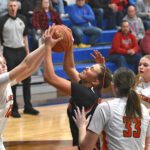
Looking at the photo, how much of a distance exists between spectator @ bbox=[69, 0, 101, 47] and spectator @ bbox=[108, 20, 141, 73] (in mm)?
855

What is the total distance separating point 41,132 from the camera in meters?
7.12

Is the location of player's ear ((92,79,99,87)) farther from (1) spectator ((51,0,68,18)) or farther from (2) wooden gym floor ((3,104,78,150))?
(1) spectator ((51,0,68,18))

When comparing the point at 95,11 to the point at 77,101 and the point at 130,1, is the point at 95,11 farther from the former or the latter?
the point at 77,101

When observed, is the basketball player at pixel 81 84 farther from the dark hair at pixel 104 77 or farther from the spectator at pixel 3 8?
the spectator at pixel 3 8

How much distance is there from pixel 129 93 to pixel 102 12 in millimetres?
8727

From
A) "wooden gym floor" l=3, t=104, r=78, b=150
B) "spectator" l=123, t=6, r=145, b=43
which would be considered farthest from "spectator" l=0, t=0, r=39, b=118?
"spectator" l=123, t=6, r=145, b=43

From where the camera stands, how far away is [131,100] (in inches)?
122

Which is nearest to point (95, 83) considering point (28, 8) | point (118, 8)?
point (28, 8)

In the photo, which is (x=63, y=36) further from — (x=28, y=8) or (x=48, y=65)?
(x=28, y=8)

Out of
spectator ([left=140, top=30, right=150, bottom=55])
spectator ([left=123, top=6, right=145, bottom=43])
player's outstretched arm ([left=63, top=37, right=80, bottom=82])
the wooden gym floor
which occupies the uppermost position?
player's outstretched arm ([left=63, top=37, right=80, bottom=82])

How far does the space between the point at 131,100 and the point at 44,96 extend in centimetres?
639

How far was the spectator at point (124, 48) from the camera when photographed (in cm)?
1020

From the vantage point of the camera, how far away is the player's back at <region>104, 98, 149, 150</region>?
121 inches

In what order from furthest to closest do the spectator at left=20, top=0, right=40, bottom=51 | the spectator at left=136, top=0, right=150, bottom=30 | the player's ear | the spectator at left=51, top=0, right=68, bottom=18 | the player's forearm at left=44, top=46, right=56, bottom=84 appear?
1. the spectator at left=136, top=0, right=150, bottom=30
2. the spectator at left=51, top=0, right=68, bottom=18
3. the spectator at left=20, top=0, right=40, bottom=51
4. the player's ear
5. the player's forearm at left=44, top=46, right=56, bottom=84
